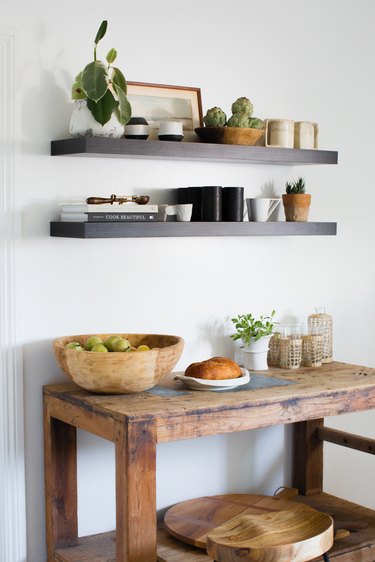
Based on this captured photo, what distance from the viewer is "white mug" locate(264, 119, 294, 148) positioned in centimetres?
338

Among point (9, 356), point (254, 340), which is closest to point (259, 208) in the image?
point (254, 340)

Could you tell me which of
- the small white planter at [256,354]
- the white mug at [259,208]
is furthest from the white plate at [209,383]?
the white mug at [259,208]

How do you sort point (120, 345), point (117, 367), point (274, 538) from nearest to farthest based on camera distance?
point (274, 538), point (117, 367), point (120, 345)

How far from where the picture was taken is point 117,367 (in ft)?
8.91

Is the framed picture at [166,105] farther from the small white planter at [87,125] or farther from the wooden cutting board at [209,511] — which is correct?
the wooden cutting board at [209,511]

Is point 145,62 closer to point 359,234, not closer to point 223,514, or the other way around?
point 359,234

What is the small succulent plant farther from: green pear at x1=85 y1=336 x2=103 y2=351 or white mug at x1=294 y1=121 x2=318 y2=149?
green pear at x1=85 y1=336 x2=103 y2=351

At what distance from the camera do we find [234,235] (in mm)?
3223

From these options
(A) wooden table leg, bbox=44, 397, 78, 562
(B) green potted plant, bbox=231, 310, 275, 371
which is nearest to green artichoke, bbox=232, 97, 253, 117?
(B) green potted plant, bbox=231, 310, 275, 371

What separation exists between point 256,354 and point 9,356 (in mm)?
955

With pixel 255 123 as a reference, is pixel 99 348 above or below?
below

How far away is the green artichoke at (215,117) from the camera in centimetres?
321

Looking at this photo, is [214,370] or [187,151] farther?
[187,151]

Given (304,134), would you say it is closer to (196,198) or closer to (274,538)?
(196,198)
